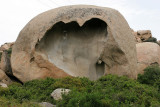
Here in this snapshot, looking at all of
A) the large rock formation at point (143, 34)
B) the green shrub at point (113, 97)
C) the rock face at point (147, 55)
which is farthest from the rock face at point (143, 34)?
the green shrub at point (113, 97)

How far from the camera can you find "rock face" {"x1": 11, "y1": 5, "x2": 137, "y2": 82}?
11.5 metres

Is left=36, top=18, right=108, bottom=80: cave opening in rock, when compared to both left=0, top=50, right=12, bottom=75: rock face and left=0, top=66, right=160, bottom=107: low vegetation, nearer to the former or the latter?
left=0, top=66, right=160, bottom=107: low vegetation

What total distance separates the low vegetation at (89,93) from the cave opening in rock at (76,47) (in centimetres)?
200

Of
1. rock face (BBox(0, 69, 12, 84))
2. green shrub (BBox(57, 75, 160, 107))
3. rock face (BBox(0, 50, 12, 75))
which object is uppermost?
rock face (BBox(0, 50, 12, 75))

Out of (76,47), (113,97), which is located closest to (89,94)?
(113,97)

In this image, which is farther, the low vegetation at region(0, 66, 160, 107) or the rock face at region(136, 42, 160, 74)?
the rock face at region(136, 42, 160, 74)

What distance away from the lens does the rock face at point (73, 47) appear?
11492 mm

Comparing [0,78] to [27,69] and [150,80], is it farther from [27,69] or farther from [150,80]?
[150,80]

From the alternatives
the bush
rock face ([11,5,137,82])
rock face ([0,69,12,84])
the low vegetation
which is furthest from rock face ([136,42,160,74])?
rock face ([0,69,12,84])

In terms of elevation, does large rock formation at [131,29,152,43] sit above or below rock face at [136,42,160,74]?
above

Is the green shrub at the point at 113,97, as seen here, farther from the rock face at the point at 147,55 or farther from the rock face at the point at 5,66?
the rock face at the point at 147,55

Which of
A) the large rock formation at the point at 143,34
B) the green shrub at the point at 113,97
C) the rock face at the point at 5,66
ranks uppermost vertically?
the large rock formation at the point at 143,34

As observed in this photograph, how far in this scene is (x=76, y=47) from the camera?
1318 centimetres

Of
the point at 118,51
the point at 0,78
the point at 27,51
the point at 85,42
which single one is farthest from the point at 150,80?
the point at 0,78
